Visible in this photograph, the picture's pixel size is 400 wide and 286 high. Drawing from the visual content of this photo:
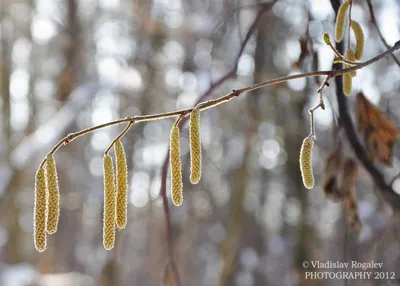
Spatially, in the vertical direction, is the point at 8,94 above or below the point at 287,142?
above

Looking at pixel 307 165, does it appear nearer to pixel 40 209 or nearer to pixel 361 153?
pixel 40 209

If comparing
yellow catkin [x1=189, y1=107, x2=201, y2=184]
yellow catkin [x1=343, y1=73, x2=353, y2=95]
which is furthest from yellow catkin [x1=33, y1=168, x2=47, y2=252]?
yellow catkin [x1=343, y1=73, x2=353, y2=95]

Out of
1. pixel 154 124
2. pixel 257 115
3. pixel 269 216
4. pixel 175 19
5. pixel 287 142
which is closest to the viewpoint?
pixel 257 115

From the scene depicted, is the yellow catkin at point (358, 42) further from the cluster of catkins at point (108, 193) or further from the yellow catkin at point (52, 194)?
the yellow catkin at point (52, 194)

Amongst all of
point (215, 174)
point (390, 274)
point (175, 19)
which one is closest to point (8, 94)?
point (175, 19)

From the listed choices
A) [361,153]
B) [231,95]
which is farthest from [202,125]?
[231,95]

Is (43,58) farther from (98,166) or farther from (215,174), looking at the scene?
(215,174)

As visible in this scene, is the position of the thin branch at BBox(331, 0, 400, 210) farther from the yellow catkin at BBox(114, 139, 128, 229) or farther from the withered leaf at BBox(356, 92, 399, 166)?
the yellow catkin at BBox(114, 139, 128, 229)
